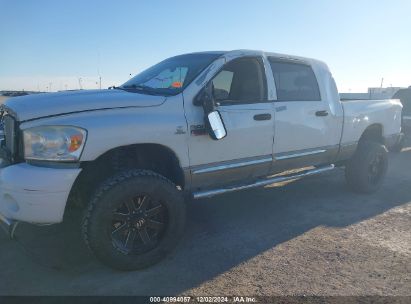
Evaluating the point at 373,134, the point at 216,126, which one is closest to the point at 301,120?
the point at 216,126

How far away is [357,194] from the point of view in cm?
600

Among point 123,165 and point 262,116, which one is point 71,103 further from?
point 262,116

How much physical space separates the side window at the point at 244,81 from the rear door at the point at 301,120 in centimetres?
22

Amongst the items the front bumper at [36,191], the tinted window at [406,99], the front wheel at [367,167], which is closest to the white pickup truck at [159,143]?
the front bumper at [36,191]

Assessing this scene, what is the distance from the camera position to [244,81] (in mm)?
4488

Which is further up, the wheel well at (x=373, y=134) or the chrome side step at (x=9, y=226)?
the wheel well at (x=373, y=134)

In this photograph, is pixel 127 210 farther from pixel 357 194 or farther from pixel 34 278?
pixel 357 194

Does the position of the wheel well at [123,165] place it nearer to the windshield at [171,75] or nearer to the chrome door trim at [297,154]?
the windshield at [171,75]

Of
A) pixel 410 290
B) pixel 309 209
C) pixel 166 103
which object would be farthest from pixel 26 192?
pixel 309 209

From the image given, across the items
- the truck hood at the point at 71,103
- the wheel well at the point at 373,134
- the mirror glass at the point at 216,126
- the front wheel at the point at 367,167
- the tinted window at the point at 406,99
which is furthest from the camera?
the tinted window at the point at 406,99

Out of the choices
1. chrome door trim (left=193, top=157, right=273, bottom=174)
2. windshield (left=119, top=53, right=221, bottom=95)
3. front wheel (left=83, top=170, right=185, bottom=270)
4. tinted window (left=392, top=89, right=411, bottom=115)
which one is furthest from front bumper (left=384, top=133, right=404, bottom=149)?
tinted window (left=392, top=89, right=411, bottom=115)

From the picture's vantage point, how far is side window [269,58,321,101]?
15.3ft

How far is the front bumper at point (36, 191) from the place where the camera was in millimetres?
3033

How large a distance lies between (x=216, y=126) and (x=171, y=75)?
0.96 m
